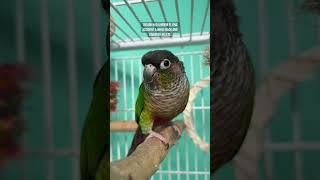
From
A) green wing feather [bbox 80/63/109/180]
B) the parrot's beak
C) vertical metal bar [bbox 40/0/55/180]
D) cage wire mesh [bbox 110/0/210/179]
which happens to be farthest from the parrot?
vertical metal bar [bbox 40/0/55/180]

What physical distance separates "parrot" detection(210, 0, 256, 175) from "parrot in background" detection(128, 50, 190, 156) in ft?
0.27

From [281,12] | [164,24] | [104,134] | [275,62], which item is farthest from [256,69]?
[104,134]

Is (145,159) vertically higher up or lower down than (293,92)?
lower down

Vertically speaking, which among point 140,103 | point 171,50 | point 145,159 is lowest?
point 145,159

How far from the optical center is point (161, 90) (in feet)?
2.95

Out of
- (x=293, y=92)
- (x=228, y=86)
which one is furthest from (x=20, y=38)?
(x=293, y=92)

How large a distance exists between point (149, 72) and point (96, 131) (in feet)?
0.68

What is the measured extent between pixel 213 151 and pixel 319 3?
45 cm

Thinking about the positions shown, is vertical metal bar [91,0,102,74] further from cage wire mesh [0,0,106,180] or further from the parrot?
the parrot

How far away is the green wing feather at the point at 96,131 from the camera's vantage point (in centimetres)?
94

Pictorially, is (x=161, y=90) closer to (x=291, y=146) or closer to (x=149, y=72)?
(x=149, y=72)

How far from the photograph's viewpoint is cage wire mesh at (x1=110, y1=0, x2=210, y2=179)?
2.92 ft

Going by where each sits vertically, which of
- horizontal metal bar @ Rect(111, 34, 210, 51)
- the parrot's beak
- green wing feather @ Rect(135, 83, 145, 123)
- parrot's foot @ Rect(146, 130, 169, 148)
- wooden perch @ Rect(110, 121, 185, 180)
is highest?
horizontal metal bar @ Rect(111, 34, 210, 51)

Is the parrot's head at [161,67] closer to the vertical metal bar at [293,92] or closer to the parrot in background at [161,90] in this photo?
the parrot in background at [161,90]
